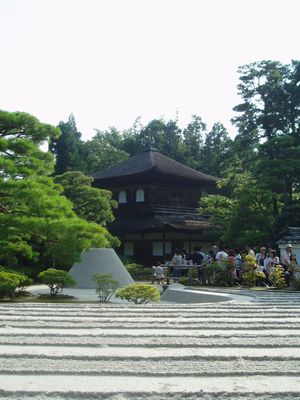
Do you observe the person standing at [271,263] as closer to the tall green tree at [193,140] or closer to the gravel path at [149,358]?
the gravel path at [149,358]

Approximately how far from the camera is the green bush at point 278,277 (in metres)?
15.0

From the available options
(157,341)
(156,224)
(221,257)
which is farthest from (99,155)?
(157,341)

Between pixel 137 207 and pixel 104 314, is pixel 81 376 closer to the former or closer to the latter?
pixel 104 314

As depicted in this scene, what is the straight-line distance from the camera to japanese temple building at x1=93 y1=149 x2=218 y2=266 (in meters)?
31.4

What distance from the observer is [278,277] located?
49.2 feet

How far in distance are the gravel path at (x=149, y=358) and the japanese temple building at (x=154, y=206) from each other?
22.9 meters

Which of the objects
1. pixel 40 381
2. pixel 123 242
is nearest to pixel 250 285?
pixel 40 381

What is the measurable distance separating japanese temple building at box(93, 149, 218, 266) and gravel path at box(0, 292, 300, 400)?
2287cm

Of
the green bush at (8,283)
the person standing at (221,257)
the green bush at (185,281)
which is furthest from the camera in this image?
the green bush at (185,281)

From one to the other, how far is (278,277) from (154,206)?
61.5 ft

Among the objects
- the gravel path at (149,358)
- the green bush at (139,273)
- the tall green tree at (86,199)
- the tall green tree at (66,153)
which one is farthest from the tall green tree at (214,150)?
the gravel path at (149,358)

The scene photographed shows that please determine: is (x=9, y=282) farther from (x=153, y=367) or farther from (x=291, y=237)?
(x=291, y=237)

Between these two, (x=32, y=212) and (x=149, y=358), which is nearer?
(x=149, y=358)

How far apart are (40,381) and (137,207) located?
29.9 m
